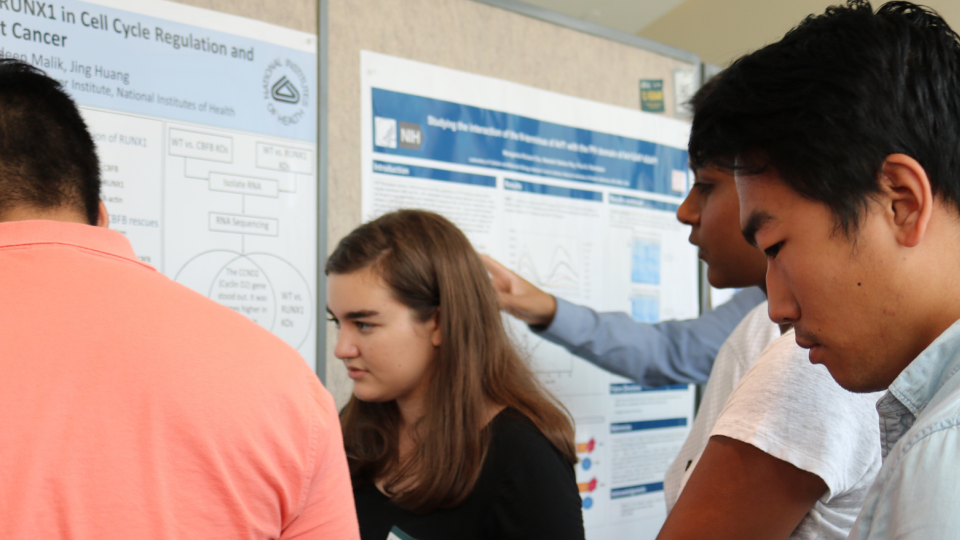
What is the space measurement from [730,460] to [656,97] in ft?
5.43

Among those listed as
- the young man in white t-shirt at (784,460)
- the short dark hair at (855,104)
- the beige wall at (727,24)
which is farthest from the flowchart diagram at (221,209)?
the beige wall at (727,24)

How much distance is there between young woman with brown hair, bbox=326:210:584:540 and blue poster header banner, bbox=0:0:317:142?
38 cm

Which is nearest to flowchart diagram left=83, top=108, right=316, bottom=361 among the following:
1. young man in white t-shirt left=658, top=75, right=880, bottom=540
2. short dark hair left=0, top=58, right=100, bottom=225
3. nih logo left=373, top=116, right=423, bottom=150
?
nih logo left=373, top=116, right=423, bottom=150

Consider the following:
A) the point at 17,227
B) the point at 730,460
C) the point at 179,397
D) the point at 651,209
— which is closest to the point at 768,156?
the point at 730,460

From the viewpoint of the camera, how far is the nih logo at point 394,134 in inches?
65.1

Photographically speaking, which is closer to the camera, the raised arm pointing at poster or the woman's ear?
the woman's ear

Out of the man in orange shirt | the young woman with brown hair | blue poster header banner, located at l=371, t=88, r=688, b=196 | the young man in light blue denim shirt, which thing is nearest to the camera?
the young man in light blue denim shirt

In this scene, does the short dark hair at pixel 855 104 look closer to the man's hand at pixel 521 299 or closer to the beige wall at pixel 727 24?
the man's hand at pixel 521 299

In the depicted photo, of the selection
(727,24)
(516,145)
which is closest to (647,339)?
(516,145)

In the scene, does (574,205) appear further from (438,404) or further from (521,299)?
(438,404)

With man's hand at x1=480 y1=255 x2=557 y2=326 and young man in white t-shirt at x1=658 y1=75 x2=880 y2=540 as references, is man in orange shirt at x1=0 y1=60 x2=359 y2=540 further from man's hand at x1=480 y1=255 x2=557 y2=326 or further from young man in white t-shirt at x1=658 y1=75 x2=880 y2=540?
man's hand at x1=480 y1=255 x2=557 y2=326

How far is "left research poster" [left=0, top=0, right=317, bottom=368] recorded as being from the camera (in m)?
1.31

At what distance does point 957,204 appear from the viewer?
0.55m

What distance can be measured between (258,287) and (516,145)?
80 centimetres
